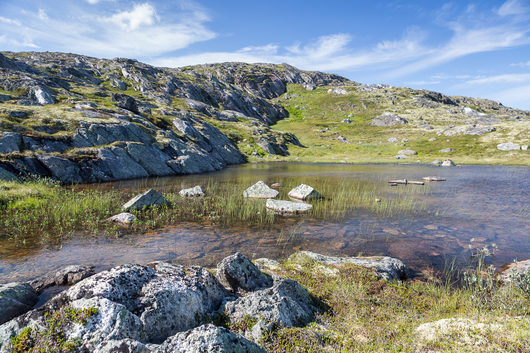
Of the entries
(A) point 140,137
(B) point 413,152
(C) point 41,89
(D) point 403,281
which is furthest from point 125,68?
(D) point 403,281

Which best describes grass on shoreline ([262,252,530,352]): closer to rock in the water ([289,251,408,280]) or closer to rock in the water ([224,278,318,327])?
rock in the water ([224,278,318,327])

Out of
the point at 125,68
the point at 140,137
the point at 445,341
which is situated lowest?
the point at 445,341

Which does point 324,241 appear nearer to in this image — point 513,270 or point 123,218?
→ point 513,270

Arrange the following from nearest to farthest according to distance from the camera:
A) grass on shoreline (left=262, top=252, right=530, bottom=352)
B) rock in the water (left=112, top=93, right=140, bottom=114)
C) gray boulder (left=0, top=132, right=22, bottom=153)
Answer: grass on shoreline (left=262, top=252, right=530, bottom=352) → gray boulder (left=0, top=132, right=22, bottom=153) → rock in the water (left=112, top=93, right=140, bottom=114)

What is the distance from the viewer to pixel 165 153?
56.8 metres

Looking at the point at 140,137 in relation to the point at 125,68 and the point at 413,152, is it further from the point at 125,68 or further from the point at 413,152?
the point at 125,68

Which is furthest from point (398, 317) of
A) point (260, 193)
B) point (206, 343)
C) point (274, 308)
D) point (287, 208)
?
point (260, 193)

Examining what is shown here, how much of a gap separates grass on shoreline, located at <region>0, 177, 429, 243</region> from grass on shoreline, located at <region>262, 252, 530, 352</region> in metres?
10.2

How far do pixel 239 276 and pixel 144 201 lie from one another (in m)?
17.5

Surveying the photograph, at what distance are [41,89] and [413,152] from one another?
12201cm

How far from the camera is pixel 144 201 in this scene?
75.0 ft

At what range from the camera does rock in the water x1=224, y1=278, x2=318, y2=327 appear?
6.68 metres

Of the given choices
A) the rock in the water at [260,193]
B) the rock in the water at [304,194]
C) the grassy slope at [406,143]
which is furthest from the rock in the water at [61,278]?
the grassy slope at [406,143]

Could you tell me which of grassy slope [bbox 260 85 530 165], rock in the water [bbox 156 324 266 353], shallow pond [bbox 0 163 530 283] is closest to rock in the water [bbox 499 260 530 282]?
shallow pond [bbox 0 163 530 283]
